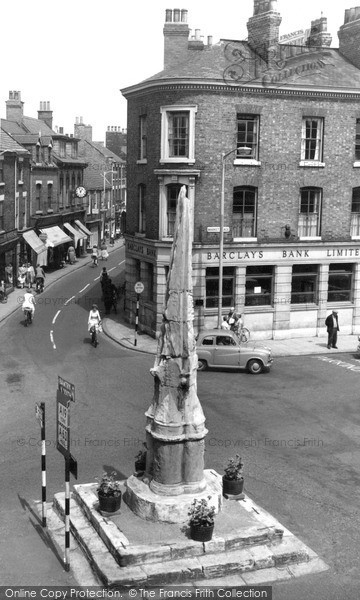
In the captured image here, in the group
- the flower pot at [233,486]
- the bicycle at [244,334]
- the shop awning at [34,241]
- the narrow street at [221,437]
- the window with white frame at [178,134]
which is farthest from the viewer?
the shop awning at [34,241]

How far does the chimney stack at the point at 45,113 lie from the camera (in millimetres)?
68000

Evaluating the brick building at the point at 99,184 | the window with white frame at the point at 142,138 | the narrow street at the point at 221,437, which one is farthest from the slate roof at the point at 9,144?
the brick building at the point at 99,184

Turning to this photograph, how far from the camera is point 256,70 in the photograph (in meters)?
32.7

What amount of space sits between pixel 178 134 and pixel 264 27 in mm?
6964

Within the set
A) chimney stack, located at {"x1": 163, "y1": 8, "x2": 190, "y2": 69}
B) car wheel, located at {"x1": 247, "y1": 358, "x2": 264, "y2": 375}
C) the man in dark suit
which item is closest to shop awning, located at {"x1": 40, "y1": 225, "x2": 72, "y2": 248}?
chimney stack, located at {"x1": 163, "y1": 8, "x2": 190, "y2": 69}

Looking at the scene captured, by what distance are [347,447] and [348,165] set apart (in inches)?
744

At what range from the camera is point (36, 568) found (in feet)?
41.4

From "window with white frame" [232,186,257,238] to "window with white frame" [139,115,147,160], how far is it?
5.15 m

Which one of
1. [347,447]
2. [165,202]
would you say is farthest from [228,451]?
[165,202]

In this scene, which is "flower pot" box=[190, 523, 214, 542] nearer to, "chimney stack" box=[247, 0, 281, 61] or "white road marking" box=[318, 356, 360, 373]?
"white road marking" box=[318, 356, 360, 373]

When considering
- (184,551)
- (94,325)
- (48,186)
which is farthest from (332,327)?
(48,186)

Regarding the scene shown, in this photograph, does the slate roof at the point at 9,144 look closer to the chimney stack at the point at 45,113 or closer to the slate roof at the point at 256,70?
the slate roof at the point at 256,70

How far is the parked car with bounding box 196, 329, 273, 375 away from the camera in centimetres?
2714

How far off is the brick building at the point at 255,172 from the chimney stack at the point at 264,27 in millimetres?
54
